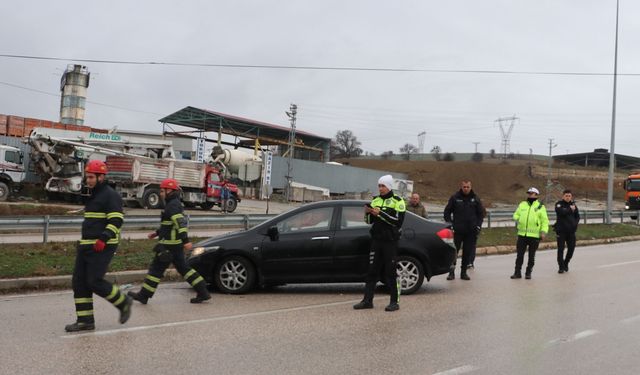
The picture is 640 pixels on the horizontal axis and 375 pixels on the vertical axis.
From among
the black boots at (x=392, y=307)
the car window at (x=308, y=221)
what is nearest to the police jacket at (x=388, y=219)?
the black boots at (x=392, y=307)

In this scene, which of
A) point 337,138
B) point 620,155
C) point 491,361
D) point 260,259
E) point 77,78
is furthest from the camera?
point 337,138

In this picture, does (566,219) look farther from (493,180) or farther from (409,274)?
(493,180)

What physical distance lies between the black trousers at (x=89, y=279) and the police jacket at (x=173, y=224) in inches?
59.9

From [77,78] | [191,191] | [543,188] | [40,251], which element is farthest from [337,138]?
[40,251]

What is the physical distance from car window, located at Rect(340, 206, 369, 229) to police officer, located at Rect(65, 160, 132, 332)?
3437mm

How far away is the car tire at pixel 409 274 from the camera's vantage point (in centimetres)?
852

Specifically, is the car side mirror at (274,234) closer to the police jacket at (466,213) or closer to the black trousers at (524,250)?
the police jacket at (466,213)

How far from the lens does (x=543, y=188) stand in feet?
285

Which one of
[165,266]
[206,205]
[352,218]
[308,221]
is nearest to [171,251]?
[165,266]

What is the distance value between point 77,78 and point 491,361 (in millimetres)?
65047

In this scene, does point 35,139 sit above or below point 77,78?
below

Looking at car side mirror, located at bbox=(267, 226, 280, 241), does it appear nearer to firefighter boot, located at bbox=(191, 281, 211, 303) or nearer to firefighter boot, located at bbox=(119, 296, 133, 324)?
firefighter boot, located at bbox=(191, 281, 211, 303)

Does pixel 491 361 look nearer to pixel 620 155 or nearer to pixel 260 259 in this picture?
pixel 260 259

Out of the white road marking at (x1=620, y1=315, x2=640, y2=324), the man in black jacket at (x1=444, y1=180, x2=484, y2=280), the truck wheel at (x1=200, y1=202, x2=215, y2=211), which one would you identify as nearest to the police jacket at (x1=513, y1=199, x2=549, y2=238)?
the man in black jacket at (x1=444, y1=180, x2=484, y2=280)
